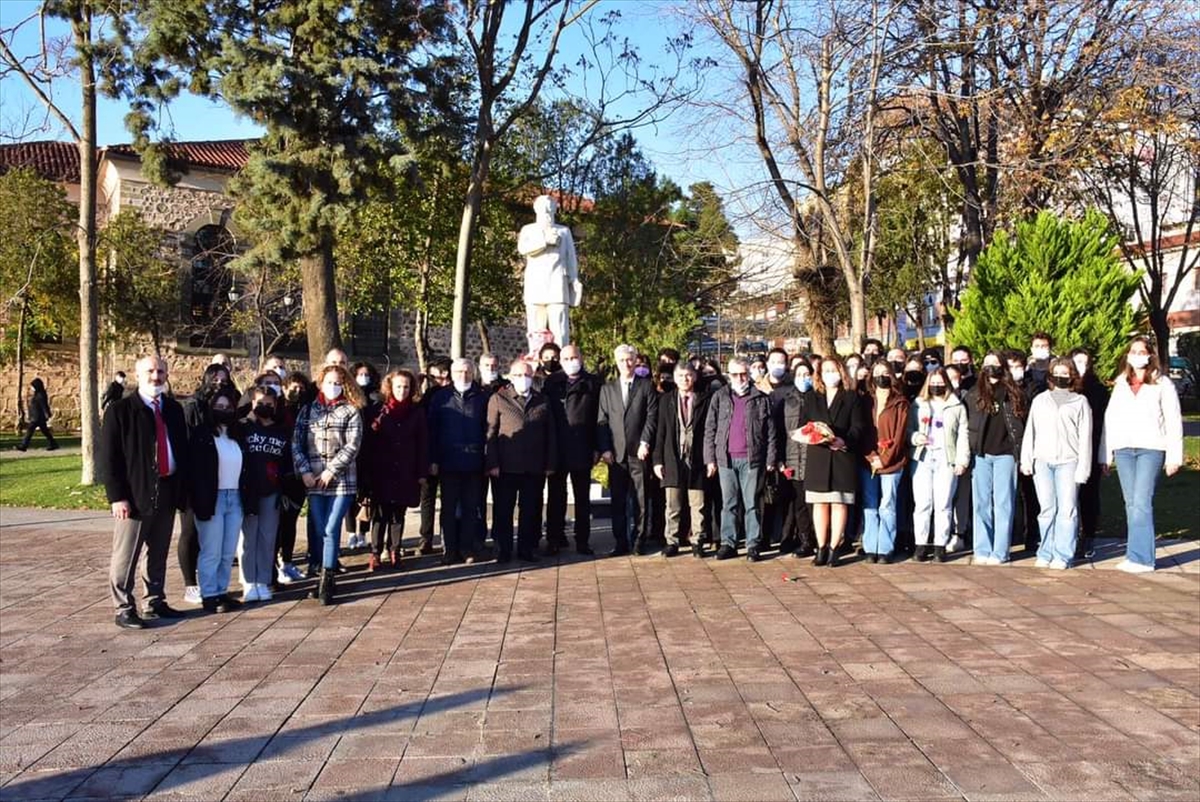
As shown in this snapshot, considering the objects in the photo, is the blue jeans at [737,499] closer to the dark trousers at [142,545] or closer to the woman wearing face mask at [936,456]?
the woman wearing face mask at [936,456]

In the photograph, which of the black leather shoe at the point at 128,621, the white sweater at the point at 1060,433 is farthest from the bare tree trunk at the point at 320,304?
the white sweater at the point at 1060,433

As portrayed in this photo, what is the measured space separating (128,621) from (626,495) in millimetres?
4600

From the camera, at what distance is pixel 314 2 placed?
16.5 metres

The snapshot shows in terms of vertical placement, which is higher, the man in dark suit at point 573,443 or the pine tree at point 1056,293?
the pine tree at point 1056,293

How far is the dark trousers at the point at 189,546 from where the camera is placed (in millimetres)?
7265

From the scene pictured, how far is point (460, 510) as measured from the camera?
358 inches

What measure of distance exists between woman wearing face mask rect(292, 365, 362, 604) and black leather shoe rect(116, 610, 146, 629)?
128 centimetres

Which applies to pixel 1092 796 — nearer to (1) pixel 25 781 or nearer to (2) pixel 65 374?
(1) pixel 25 781

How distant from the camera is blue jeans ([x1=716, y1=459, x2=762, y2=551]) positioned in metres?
9.03

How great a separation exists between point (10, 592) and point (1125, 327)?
1325 centimetres

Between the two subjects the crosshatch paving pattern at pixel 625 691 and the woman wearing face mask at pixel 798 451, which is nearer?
the crosshatch paving pattern at pixel 625 691

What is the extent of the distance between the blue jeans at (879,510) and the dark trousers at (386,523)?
4.26 meters

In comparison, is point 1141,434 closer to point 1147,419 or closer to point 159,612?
point 1147,419

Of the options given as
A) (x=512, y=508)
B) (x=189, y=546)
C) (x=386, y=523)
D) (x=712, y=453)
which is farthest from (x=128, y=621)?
(x=712, y=453)
